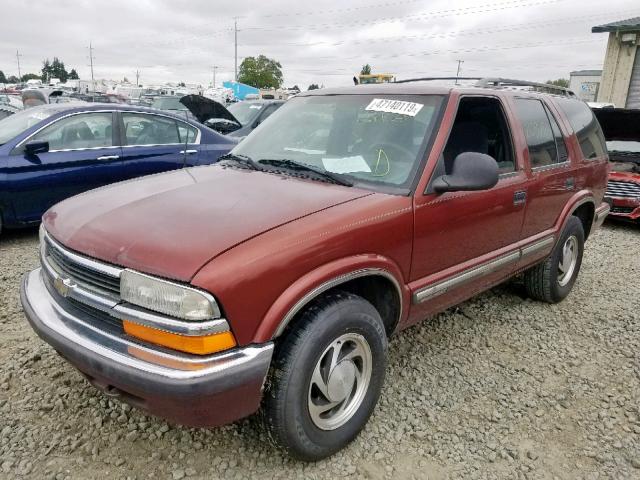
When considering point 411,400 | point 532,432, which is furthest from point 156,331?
point 532,432

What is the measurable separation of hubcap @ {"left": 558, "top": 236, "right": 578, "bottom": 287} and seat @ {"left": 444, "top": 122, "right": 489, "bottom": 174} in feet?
5.13

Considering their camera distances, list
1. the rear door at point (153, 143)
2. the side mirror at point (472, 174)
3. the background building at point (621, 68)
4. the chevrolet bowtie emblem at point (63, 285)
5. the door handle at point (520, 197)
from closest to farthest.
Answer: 1. the chevrolet bowtie emblem at point (63, 285)
2. the side mirror at point (472, 174)
3. the door handle at point (520, 197)
4. the rear door at point (153, 143)
5. the background building at point (621, 68)

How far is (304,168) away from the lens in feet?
9.28

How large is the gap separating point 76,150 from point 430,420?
4.78m

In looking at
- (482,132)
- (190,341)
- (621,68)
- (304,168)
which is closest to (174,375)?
(190,341)

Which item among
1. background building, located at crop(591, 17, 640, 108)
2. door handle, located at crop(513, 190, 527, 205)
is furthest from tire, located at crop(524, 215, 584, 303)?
background building, located at crop(591, 17, 640, 108)

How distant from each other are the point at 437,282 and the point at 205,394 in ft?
5.10

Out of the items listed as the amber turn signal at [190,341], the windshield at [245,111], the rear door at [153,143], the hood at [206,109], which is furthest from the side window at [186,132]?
the amber turn signal at [190,341]

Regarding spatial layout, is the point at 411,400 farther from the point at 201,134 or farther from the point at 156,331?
the point at 201,134

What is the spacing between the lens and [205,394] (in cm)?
183

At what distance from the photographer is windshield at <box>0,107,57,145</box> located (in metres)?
5.32

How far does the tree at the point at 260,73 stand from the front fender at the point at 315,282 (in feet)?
243

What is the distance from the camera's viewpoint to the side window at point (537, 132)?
140 inches

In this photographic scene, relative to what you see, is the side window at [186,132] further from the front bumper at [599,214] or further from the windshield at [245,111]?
the front bumper at [599,214]
